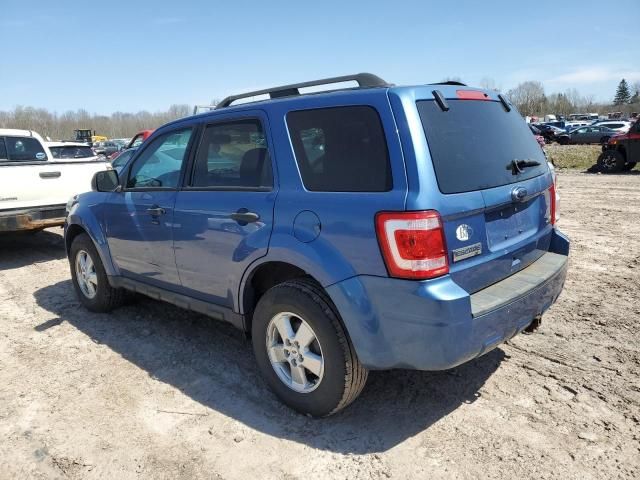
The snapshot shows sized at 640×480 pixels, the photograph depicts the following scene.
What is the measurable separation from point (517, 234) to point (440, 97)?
0.97 metres

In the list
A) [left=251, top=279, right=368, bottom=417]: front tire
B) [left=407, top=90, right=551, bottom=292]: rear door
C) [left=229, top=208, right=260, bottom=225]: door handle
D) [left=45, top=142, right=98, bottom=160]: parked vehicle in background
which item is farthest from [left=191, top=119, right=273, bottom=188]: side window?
[left=45, top=142, right=98, bottom=160]: parked vehicle in background

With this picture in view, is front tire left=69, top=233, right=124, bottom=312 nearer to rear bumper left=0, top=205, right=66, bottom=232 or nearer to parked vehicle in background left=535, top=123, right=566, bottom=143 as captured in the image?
rear bumper left=0, top=205, right=66, bottom=232

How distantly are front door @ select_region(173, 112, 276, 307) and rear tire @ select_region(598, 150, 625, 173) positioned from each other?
1696 cm

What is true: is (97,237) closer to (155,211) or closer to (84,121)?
(155,211)

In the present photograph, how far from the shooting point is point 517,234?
3064 millimetres

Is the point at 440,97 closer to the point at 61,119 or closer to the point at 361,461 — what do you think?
the point at 361,461

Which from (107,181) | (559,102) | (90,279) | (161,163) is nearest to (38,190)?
(90,279)

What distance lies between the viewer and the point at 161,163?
414 centimetres

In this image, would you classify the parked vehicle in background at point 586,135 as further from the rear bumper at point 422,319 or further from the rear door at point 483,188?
the rear bumper at point 422,319

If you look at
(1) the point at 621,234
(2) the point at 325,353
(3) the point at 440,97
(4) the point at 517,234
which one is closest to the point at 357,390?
(2) the point at 325,353

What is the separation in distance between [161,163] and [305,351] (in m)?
2.13

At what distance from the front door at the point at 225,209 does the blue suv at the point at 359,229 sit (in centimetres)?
1

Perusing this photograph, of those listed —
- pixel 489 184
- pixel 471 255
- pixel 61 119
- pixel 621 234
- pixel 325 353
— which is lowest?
pixel 621 234

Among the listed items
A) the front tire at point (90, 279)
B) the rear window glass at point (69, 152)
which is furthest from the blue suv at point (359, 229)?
the rear window glass at point (69, 152)
